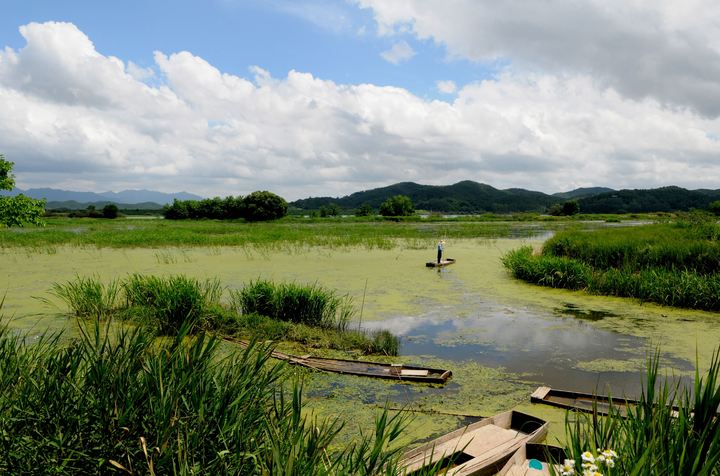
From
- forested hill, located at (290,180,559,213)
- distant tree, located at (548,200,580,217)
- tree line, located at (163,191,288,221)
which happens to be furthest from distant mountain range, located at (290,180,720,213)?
tree line, located at (163,191,288,221)

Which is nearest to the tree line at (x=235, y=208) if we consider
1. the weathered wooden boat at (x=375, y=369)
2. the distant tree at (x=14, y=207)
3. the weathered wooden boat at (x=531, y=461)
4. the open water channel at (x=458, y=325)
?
the open water channel at (x=458, y=325)

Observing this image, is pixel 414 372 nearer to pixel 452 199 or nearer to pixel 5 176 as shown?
pixel 5 176

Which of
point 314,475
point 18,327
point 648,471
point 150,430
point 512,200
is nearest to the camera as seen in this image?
point 648,471

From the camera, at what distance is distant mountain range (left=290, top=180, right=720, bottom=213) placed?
294 ft

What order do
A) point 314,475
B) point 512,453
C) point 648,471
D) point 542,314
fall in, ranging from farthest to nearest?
point 542,314 → point 512,453 → point 314,475 → point 648,471

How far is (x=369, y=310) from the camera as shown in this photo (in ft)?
29.4

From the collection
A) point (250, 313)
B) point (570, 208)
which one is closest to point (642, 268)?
point (250, 313)

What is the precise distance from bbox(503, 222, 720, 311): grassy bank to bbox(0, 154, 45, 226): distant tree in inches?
511

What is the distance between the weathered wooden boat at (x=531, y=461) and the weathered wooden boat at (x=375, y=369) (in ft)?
5.69

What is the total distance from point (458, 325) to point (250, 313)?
141 inches

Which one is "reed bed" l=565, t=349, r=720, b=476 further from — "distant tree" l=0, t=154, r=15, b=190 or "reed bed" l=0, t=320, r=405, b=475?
"distant tree" l=0, t=154, r=15, b=190

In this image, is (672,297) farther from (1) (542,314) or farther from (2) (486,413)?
(2) (486,413)

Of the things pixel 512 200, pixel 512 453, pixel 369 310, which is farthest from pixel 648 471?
pixel 512 200

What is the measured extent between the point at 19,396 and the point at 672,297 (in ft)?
34.2
